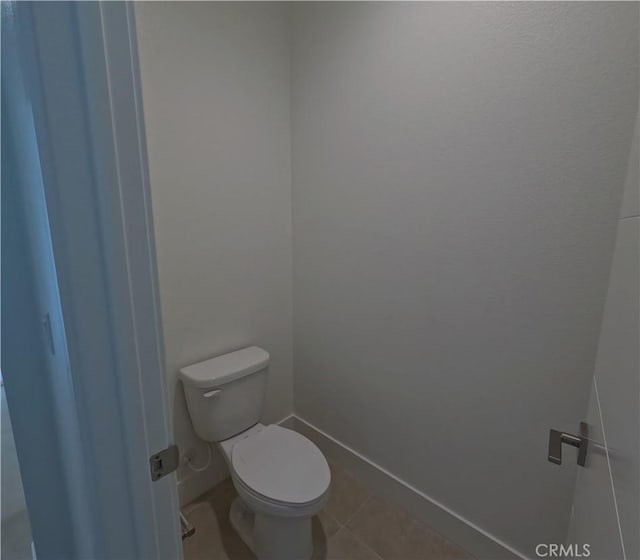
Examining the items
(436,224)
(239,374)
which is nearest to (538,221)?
(436,224)

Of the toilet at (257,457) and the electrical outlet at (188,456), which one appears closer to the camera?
the toilet at (257,457)

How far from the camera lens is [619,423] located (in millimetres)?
480

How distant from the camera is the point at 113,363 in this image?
0.49 metres

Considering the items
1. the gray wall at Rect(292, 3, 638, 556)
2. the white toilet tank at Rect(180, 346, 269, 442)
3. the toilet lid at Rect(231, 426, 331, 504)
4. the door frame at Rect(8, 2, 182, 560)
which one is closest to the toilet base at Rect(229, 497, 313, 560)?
the toilet lid at Rect(231, 426, 331, 504)

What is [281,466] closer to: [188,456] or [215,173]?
[188,456]

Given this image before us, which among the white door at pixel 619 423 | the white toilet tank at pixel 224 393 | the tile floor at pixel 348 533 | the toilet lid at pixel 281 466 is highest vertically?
the white door at pixel 619 423

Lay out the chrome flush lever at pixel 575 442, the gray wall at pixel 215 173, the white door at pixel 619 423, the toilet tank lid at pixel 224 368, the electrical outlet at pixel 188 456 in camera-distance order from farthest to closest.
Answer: the electrical outlet at pixel 188 456, the toilet tank lid at pixel 224 368, the gray wall at pixel 215 173, the chrome flush lever at pixel 575 442, the white door at pixel 619 423

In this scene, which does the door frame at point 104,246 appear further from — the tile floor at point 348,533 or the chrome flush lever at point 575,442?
the tile floor at point 348,533

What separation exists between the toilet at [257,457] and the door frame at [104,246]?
0.71m

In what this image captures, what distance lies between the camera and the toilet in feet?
3.87

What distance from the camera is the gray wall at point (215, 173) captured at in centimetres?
129

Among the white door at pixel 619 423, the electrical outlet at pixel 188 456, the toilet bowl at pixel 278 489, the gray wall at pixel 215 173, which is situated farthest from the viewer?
the electrical outlet at pixel 188 456

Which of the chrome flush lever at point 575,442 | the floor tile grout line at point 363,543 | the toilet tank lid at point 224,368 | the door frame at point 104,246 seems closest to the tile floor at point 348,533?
the floor tile grout line at point 363,543

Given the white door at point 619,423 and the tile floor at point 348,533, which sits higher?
the white door at point 619,423
